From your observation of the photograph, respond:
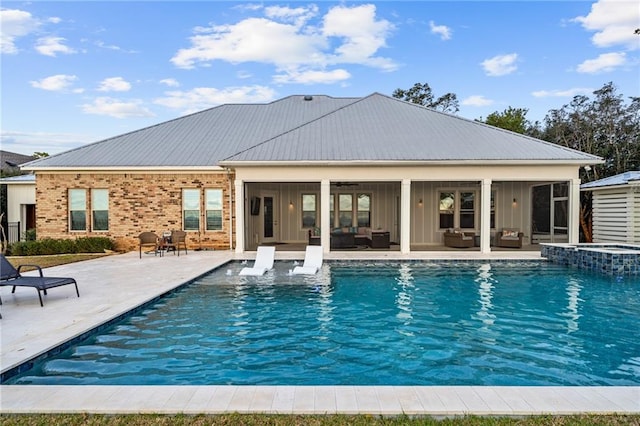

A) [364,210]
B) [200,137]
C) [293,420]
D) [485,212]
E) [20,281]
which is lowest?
[293,420]

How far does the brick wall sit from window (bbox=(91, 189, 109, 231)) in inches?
6.5

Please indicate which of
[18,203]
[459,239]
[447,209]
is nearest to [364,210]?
[447,209]

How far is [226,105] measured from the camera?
24.7 meters

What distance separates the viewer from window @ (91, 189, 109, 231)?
704 inches

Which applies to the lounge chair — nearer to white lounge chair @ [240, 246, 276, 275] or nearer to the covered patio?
white lounge chair @ [240, 246, 276, 275]

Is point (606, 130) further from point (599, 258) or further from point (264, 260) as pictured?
point (264, 260)

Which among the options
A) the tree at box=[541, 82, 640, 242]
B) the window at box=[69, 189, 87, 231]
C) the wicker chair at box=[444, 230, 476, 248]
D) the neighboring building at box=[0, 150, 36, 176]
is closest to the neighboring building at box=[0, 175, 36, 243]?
the window at box=[69, 189, 87, 231]

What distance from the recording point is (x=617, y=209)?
55.3ft

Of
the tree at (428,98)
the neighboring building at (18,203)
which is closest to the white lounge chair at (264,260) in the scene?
the neighboring building at (18,203)

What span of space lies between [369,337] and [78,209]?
16076mm

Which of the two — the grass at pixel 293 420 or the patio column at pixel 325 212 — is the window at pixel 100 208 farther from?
the grass at pixel 293 420

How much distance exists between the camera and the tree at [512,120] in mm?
34656

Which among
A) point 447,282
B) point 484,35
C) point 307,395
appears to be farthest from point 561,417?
point 484,35

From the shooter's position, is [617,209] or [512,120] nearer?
[617,209]
